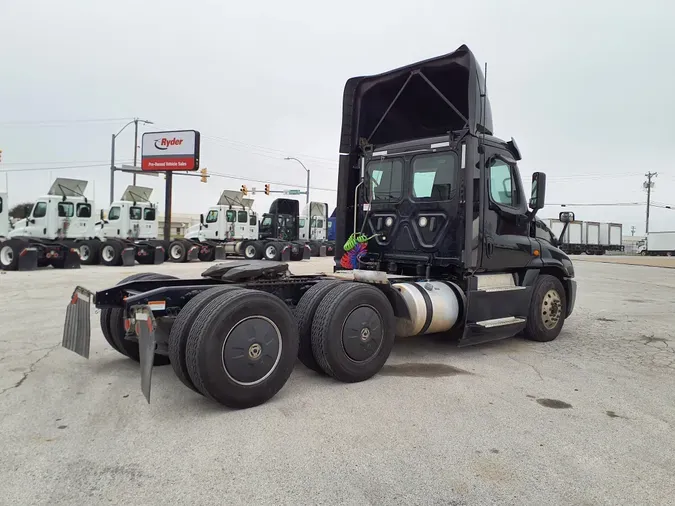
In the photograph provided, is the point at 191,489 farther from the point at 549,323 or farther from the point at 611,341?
the point at 611,341

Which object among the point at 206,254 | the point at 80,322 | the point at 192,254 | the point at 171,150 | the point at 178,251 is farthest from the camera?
the point at 171,150

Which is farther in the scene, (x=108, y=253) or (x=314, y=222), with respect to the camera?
(x=314, y=222)

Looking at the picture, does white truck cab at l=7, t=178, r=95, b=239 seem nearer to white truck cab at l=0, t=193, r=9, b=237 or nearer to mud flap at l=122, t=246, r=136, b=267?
white truck cab at l=0, t=193, r=9, b=237

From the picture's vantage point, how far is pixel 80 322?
4.88m

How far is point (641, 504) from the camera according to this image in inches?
110

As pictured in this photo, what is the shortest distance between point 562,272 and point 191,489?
257 inches

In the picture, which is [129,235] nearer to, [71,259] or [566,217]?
[71,259]

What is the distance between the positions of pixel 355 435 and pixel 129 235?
23.3 m

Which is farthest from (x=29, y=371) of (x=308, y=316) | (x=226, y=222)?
(x=226, y=222)

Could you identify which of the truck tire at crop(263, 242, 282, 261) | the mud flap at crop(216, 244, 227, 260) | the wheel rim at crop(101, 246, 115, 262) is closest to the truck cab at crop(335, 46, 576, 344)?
the wheel rim at crop(101, 246, 115, 262)

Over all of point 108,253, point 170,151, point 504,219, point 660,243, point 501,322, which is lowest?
point 501,322

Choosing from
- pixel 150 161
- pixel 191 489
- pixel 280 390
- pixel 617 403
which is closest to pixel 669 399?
pixel 617 403

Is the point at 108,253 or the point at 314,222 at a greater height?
the point at 314,222

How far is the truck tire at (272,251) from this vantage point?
88.0 feet
